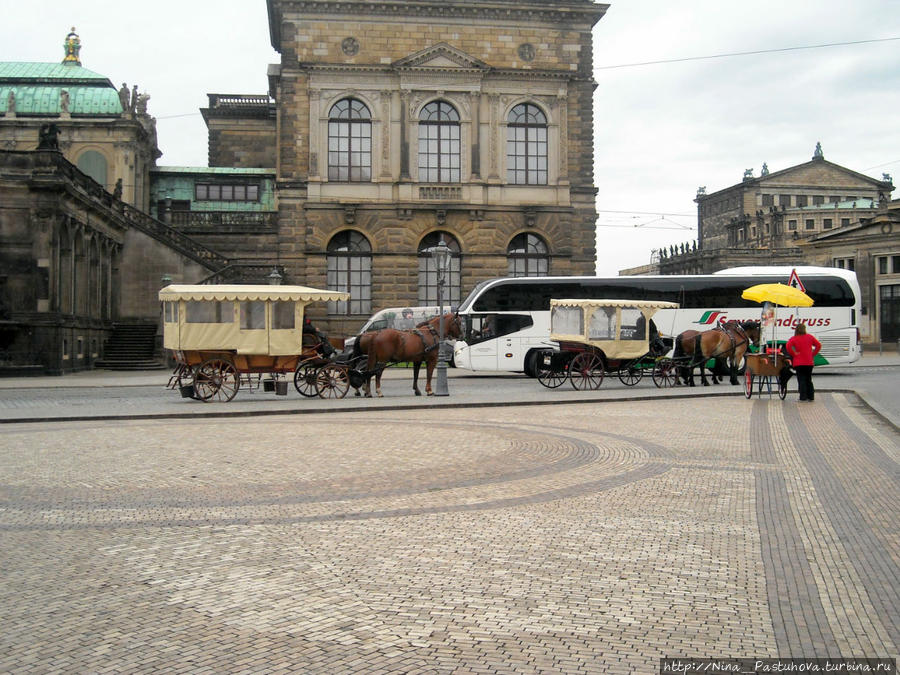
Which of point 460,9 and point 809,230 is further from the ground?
point 460,9

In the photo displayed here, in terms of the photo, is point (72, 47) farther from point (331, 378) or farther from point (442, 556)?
point (442, 556)

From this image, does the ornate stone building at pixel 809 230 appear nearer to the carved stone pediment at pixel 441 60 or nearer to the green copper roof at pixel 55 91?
the carved stone pediment at pixel 441 60

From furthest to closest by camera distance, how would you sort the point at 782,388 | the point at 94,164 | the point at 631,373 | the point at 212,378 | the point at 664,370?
the point at 94,164 → the point at 631,373 → the point at 664,370 → the point at 212,378 → the point at 782,388

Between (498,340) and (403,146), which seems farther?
(403,146)

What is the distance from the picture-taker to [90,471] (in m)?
10.9

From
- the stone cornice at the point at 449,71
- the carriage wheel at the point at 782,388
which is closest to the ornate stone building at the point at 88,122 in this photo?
the stone cornice at the point at 449,71

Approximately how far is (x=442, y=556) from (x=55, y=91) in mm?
54731

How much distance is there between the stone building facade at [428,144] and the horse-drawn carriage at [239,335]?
21.3 meters

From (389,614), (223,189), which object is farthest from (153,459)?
(223,189)

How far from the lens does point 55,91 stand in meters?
53.7

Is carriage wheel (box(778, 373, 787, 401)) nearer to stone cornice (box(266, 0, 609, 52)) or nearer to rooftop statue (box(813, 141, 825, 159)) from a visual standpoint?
stone cornice (box(266, 0, 609, 52))

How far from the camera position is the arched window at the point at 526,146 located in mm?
45219

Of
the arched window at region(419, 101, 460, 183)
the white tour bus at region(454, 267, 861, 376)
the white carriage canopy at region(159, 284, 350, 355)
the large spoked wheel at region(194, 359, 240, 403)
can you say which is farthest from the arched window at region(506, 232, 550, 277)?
the large spoked wheel at region(194, 359, 240, 403)

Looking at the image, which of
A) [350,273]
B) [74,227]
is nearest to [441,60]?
[350,273]
